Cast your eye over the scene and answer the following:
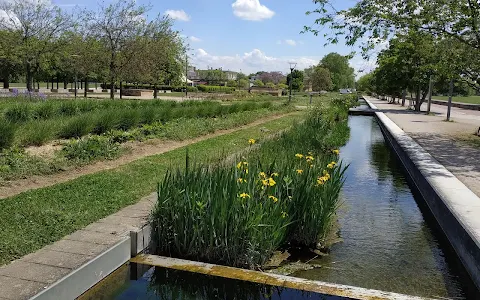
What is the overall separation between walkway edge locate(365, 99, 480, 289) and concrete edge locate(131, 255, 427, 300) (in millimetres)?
1394

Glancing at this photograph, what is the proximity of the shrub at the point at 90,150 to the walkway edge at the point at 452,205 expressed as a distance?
5.73 meters

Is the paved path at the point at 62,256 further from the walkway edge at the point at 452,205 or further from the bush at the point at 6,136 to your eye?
the bush at the point at 6,136

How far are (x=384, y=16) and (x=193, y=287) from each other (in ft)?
42.7

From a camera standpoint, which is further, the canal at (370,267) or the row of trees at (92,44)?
the row of trees at (92,44)

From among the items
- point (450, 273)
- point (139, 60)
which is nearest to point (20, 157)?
point (450, 273)

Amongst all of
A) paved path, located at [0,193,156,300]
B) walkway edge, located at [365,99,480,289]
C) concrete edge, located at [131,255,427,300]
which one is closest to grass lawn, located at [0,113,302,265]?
paved path, located at [0,193,156,300]

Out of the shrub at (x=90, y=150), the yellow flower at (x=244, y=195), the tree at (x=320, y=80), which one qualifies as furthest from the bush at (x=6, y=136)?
the tree at (x=320, y=80)

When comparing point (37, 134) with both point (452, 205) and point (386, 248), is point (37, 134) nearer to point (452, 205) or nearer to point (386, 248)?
point (386, 248)

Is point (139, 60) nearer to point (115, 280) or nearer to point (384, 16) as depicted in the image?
point (384, 16)

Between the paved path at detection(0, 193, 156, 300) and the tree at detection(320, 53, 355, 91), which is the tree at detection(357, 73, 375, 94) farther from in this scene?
the paved path at detection(0, 193, 156, 300)

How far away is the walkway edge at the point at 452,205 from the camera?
484cm

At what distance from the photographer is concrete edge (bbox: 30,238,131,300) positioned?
3.33m

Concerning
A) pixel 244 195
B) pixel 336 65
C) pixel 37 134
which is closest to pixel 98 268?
pixel 244 195

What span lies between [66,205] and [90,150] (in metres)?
3.48
